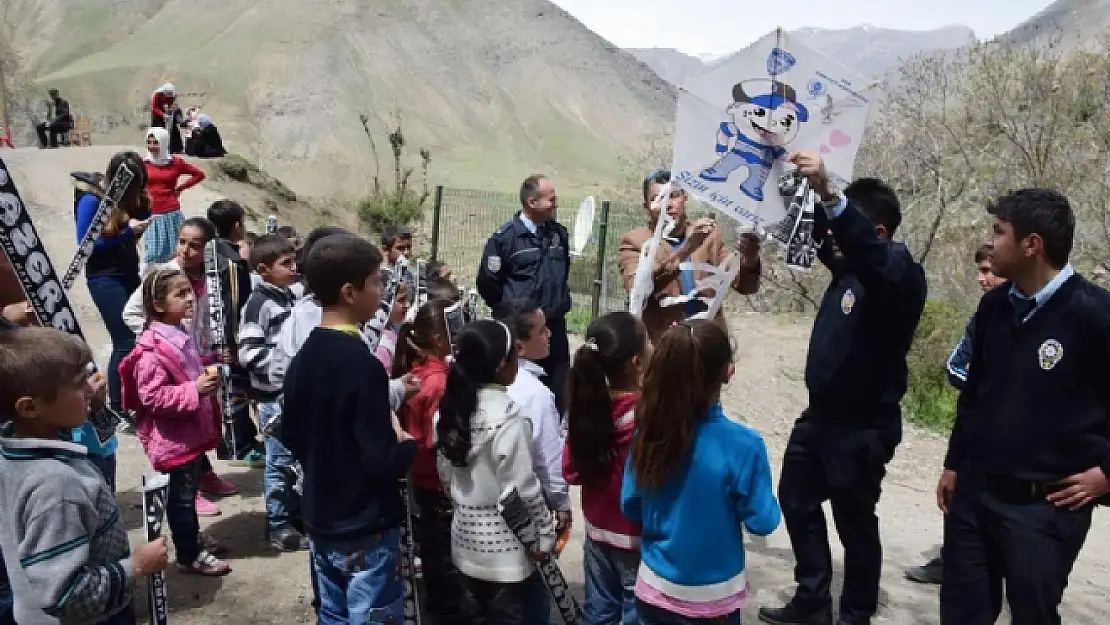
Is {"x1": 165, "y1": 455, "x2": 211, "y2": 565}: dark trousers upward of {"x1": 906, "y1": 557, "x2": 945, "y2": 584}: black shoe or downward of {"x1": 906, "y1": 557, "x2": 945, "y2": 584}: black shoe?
upward

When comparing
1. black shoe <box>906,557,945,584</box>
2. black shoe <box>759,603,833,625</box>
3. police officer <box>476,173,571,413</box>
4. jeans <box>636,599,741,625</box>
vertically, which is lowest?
black shoe <box>906,557,945,584</box>

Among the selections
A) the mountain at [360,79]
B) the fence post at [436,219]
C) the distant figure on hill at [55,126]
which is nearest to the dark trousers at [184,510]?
the fence post at [436,219]

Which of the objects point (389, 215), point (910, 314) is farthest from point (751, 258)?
point (389, 215)

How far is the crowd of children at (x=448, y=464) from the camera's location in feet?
7.64

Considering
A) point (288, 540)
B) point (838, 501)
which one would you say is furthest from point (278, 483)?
point (838, 501)

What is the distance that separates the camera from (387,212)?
20.0 metres

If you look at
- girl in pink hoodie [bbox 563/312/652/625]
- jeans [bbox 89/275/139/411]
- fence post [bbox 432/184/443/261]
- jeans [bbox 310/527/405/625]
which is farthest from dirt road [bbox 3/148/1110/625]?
fence post [bbox 432/184/443/261]

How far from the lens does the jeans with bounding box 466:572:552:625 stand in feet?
10.7

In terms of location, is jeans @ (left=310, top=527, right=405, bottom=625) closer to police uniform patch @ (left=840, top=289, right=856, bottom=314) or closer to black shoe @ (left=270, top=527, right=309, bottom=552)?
black shoe @ (left=270, top=527, right=309, bottom=552)

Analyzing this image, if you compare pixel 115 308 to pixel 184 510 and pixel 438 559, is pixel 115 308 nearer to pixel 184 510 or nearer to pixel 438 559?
pixel 184 510

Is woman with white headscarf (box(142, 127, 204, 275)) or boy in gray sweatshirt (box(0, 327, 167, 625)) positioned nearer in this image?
boy in gray sweatshirt (box(0, 327, 167, 625))

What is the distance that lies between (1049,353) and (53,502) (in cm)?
313

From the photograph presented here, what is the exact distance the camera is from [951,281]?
39.8ft

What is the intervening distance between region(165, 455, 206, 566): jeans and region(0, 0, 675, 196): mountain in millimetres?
39463
